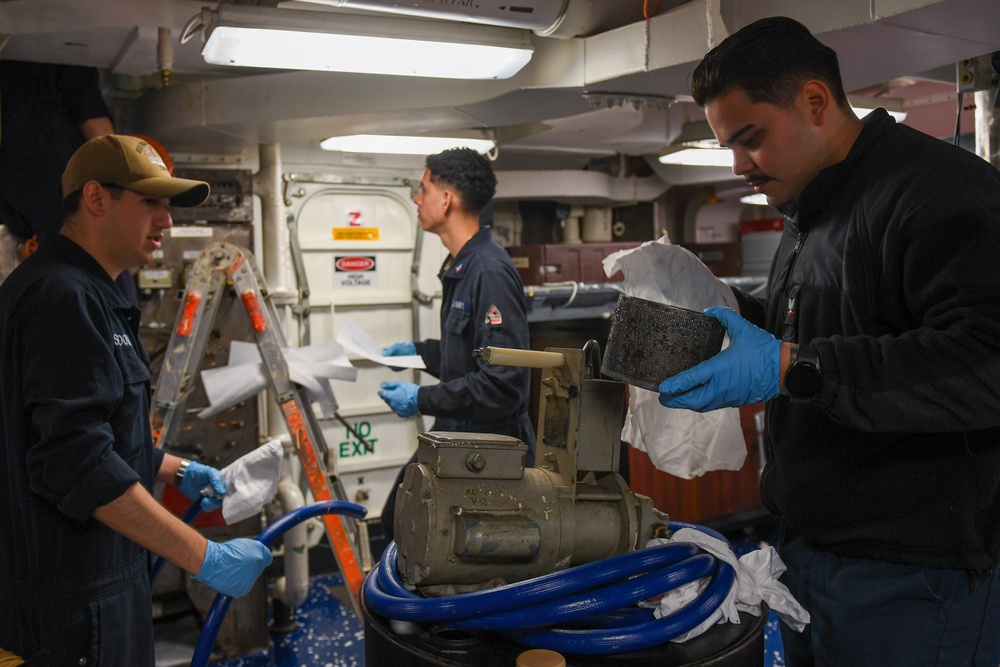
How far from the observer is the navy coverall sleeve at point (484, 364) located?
2836 mm

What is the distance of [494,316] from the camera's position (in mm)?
2873

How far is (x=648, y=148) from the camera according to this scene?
20.6 ft

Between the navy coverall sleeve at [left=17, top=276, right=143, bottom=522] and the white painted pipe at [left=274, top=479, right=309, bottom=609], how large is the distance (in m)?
1.96

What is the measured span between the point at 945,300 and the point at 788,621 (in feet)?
2.07

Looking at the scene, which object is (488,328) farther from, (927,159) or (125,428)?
(927,159)

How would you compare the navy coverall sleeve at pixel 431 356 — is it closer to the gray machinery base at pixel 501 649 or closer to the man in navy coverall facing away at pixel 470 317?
the man in navy coverall facing away at pixel 470 317

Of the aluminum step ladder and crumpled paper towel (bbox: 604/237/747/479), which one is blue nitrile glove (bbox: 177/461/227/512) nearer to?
the aluminum step ladder

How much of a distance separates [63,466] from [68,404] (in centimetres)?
13

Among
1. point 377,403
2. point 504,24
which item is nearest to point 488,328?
point 504,24

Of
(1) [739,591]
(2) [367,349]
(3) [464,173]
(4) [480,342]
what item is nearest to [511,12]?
(3) [464,173]

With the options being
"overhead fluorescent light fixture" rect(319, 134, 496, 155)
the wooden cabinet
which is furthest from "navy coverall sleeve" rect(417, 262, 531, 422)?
the wooden cabinet

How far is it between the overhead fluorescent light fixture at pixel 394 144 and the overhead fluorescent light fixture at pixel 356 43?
1.20 metres

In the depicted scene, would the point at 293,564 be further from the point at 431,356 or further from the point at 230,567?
the point at 230,567

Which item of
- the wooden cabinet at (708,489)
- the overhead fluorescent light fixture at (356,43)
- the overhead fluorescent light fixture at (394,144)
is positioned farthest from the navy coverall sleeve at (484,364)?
the wooden cabinet at (708,489)
